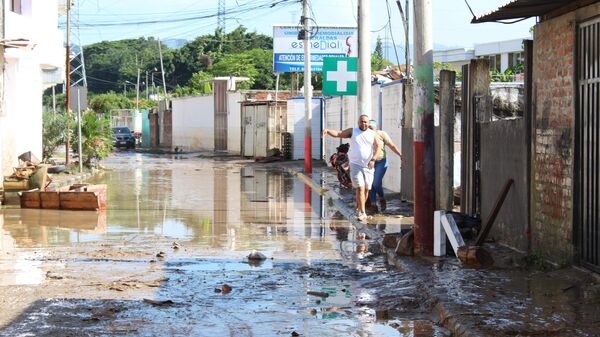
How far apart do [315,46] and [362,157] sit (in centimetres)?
2682

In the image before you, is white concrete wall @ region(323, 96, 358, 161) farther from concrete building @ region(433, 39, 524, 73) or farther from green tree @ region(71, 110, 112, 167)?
concrete building @ region(433, 39, 524, 73)

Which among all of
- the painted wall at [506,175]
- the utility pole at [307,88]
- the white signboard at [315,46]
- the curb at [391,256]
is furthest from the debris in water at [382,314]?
the white signboard at [315,46]

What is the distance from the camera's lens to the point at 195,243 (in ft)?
45.2

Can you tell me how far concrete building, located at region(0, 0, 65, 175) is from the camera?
2687cm

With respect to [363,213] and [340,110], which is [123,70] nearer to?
[340,110]

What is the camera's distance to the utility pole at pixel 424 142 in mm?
11773

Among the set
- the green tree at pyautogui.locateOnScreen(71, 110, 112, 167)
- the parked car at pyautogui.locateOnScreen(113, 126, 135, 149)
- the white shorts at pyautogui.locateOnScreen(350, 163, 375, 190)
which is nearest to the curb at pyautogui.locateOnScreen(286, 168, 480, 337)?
the white shorts at pyautogui.locateOnScreen(350, 163, 375, 190)

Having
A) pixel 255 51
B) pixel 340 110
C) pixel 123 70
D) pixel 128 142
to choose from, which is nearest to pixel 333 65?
pixel 340 110

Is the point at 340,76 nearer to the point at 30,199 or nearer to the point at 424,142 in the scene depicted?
the point at 30,199

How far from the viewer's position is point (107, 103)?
94562 mm

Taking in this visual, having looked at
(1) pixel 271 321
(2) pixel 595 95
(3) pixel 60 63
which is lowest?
(1) pixel 271 321

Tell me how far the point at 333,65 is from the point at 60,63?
44.2ft

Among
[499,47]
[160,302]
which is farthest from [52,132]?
[499,47]

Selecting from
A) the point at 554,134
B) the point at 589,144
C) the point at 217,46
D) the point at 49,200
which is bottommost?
the point at 49,200
